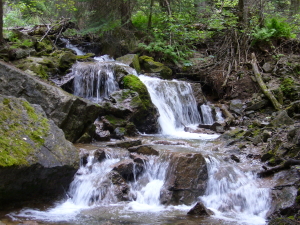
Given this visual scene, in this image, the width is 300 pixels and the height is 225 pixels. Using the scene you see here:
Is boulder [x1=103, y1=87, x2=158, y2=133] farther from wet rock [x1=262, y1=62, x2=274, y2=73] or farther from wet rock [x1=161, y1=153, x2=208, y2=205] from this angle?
wet rock [x1=262, y1=62, x2=274, y2=73]

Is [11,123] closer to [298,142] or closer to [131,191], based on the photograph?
[131,191]

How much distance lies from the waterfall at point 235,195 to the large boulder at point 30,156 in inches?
110

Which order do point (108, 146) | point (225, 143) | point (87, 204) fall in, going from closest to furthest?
point (87, 204), point (108, 146), point (225, 143)

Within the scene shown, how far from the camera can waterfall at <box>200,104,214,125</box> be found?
12001 millimetres

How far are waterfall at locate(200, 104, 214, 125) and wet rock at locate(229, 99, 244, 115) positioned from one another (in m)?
0.95

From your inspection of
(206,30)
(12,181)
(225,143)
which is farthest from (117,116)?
(206,30)

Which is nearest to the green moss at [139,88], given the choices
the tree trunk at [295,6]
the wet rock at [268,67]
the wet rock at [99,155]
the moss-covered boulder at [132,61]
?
the moss-covered boulder at [132,61]

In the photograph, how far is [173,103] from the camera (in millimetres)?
11680

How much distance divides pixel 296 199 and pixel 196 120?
747 centimetres

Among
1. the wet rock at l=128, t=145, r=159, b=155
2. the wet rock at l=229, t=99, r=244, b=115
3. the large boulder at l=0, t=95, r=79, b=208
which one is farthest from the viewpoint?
the wet rock at l=229, t=99, r=244, b=115

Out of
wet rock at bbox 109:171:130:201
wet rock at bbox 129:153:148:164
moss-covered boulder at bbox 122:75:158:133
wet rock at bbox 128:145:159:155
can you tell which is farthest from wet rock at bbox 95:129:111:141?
wet rock at bbox 109:171:130:201

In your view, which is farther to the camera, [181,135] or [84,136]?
[181,135]

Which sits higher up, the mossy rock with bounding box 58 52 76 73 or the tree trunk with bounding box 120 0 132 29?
the tree trunk with bounding box 120 0 132 29

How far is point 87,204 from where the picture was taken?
5.27 metres
